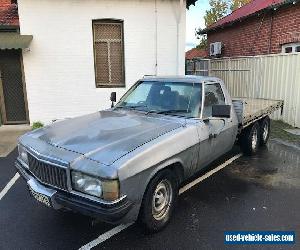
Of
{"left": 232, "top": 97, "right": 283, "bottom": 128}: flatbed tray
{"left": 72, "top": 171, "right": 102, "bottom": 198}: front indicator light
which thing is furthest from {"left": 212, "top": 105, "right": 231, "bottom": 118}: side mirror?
{"left": 72, "top": 171, "right": 102, "bottom": 198}: front indicator light

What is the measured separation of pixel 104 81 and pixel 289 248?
798 centimetres

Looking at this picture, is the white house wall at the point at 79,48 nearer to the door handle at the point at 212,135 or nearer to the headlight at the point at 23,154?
the door handle at the point at 212,135

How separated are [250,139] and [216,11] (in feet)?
86.0

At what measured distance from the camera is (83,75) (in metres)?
9.95

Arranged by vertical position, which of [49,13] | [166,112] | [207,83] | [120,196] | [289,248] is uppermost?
[49,13]

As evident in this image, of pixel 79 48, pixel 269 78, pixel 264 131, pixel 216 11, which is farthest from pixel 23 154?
pixel 216 11

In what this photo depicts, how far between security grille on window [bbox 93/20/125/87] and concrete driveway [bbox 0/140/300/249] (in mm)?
5355

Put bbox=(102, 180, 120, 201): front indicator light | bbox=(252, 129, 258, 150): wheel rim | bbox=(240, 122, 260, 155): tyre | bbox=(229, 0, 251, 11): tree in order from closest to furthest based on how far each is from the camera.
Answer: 1. bbox=(102, 180, 120, 201): front indicator light
2. bbox=(240, 122, 260, 155): tyre
3. bbox=(252, 129, 258, 150): wheel rim
4. bbox=(229, 0, 251, 11): tree

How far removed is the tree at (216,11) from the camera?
29.8m

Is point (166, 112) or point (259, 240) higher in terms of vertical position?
point (166, 112)

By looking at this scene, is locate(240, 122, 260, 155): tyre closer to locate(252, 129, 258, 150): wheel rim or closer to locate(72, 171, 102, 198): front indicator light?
locate(252, 129, 258, 150): wheel rim

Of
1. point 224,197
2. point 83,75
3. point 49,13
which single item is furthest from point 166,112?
point 49,13

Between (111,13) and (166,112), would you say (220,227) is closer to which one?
(166,112)

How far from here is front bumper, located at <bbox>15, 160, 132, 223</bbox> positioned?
121 inches
